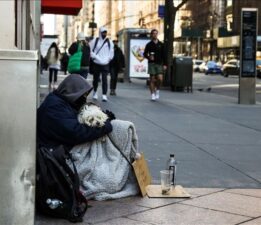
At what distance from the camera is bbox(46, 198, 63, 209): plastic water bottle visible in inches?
189

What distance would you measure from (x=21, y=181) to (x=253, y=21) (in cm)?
1306

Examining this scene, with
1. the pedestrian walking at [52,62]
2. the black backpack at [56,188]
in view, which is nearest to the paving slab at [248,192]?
the black backpack at [56,188]

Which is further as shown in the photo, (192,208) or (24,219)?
(192,208)

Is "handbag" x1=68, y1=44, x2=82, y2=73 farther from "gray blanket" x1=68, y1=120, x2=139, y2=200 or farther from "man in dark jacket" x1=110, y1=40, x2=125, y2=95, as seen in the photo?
"gray blanket" x1=68, y1=120, x2=139, y2=200

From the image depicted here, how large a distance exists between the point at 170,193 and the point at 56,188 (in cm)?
140

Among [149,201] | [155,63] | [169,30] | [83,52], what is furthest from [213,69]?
[149,201]

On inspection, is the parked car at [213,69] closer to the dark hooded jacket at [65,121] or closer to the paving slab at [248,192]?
the paving slab at [248,192]

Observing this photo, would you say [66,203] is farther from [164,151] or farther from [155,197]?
[164,151]

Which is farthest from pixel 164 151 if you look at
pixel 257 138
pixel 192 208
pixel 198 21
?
pixel 198 21

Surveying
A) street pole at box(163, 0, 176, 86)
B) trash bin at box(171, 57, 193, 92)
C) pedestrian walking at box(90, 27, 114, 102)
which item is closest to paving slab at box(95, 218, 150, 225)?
pedestrian walking at box(90, 27, 114, 102)

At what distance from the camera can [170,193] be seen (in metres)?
5.79

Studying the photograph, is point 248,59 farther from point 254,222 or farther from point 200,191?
point 254,222

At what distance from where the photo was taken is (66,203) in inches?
190

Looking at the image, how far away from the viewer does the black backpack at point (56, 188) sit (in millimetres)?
4742
